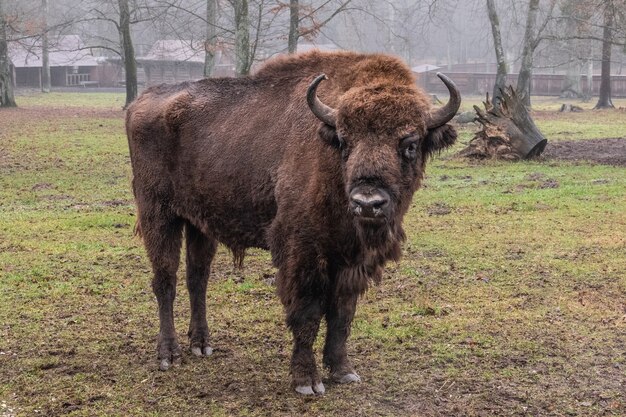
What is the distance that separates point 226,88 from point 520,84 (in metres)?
28.2

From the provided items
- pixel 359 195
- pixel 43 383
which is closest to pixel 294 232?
pixel 359 195

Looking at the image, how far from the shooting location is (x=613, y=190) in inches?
529

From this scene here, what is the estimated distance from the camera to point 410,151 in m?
5.07

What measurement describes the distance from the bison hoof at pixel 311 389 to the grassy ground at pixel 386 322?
8 cm

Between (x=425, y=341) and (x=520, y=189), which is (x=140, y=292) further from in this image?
(x=520, y=189)

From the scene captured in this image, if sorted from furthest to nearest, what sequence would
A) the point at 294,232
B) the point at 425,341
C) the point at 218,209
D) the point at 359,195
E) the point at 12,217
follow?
1. the point at 12,217
2. the point at 425,341
3. the point at 218,209
4. the point at 294,232
5. the point at 359,195

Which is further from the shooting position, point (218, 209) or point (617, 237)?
point (617, 237)

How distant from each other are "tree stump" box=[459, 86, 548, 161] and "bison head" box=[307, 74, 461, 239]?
13.0 m

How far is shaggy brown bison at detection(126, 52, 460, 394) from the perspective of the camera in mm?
5035

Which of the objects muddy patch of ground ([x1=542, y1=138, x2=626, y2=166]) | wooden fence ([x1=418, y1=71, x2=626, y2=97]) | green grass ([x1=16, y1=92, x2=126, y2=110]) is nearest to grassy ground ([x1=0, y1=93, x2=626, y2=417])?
muddy patch of ground ([x1=542, y1=138, x2=626, y2=166])

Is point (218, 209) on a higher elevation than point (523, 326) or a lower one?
higher

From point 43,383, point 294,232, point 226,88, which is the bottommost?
point 43,383

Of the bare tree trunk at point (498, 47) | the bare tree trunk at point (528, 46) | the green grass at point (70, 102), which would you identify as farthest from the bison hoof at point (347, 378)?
the green grass at point (70, 102)

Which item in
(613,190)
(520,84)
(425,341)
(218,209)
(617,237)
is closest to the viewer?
(218,209)
